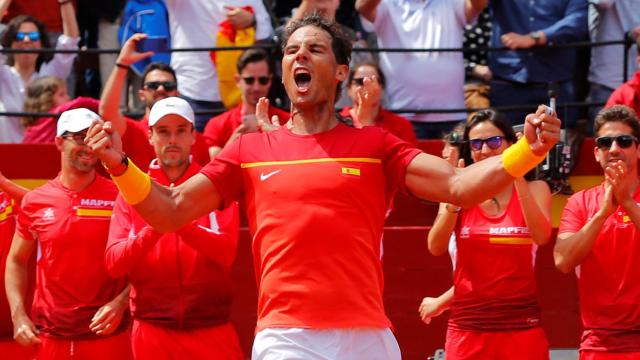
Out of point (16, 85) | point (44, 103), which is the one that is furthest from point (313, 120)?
point (16, 85)

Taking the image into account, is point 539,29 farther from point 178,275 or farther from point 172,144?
point 178,275

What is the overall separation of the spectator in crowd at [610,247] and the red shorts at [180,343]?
2112 mm

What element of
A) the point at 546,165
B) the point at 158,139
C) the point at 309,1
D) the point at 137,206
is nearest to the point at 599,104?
the point at 546,165

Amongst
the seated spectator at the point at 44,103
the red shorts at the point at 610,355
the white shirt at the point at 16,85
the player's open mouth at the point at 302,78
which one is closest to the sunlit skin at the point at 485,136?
the red shorts at the point at 610,355

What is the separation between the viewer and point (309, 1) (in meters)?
9.48

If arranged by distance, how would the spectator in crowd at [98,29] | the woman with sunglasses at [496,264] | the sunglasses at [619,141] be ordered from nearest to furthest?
the sunglasses at [619,141] → the woman with sunglasses at [496,264] → the spectator in crowd at [98,29]

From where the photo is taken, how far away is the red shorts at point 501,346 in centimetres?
723

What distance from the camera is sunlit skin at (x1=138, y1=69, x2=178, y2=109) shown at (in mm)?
8703

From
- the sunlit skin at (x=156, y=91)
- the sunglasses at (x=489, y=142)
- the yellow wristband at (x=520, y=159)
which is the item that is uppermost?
the yellow wristband at (x=520, y=159)

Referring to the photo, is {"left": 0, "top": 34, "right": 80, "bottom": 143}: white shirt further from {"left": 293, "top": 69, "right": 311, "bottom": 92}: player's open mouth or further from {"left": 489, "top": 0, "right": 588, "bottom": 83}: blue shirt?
{"left": 293, "top": 69, "right": 311, "bottom": 92}: player's open mouth

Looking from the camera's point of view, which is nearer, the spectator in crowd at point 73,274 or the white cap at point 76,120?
the white cap at point 76,120

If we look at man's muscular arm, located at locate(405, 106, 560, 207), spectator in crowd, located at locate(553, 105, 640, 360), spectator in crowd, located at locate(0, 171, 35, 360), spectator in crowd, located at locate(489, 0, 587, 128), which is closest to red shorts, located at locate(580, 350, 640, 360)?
spectator in crowd, located at locate(553, 105, 640, 360)

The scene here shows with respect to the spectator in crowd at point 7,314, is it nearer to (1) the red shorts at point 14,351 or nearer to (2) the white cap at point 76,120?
(1) the red shorts at point 14,351

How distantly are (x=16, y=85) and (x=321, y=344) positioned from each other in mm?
5923
